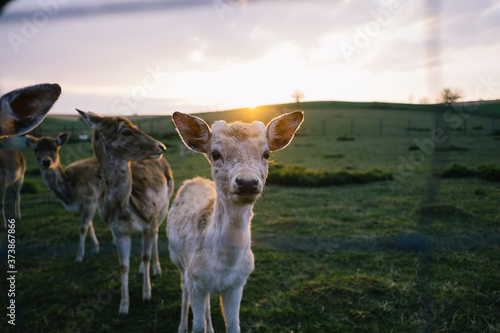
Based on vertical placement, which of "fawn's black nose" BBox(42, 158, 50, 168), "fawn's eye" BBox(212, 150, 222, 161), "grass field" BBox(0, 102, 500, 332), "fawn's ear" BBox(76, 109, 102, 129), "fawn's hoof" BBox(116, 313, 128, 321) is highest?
"fawn's ear" BBox(76, 109, 102, 129)

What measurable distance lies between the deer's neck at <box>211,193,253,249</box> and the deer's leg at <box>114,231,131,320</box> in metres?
2.27

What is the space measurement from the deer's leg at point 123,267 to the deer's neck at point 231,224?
89.2 inches

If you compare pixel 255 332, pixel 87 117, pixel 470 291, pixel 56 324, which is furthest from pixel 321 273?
pixel 87 117

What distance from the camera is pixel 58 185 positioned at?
6906mm

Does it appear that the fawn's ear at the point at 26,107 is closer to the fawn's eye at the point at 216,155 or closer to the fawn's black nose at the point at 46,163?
the fawn's eye at the point at 216,155

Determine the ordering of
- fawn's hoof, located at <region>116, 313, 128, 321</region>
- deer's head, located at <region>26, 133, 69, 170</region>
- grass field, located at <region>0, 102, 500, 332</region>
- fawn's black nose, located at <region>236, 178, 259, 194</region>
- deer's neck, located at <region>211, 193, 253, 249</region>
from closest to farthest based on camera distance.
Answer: fawn's black nose, located at <region>236, 178, 259, 194</region> < deer's neck, located at <region>211, 193, 253, 249</region> < grass field, located at <region>0, 102, 500, 332</region> < fawn's hoof, located at <region>116, 313, 128, 321</region> < deer's head, located at <region>26, 133, 69, 170</region>

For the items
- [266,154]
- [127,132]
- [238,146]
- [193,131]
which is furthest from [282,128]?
[127,132]

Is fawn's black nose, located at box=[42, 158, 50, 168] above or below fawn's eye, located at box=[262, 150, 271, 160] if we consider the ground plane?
below

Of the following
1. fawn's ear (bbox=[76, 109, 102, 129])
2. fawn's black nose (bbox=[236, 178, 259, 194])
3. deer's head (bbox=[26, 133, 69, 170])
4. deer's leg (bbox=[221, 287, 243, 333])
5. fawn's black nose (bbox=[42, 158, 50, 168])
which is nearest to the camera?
fawn's black nose (bbox=[236, 178, 259, 194])

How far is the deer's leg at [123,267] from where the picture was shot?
4.33 meters

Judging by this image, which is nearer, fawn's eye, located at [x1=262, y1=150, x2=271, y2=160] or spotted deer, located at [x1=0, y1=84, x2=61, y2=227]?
spotted deer, located at [x1=0, y1=84, x2=61, y2=227]

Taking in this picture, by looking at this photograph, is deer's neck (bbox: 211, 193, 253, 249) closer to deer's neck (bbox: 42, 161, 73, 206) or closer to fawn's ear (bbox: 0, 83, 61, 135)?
fawn's ear (bbox: 0, 83, 61, 135)

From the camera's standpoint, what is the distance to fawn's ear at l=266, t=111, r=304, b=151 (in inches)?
123

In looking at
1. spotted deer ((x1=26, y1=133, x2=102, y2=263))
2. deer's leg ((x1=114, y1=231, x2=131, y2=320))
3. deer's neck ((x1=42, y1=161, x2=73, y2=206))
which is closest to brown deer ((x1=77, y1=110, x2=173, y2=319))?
deer's leg ((x1=114, y1=231, x2=131, y2=320))
